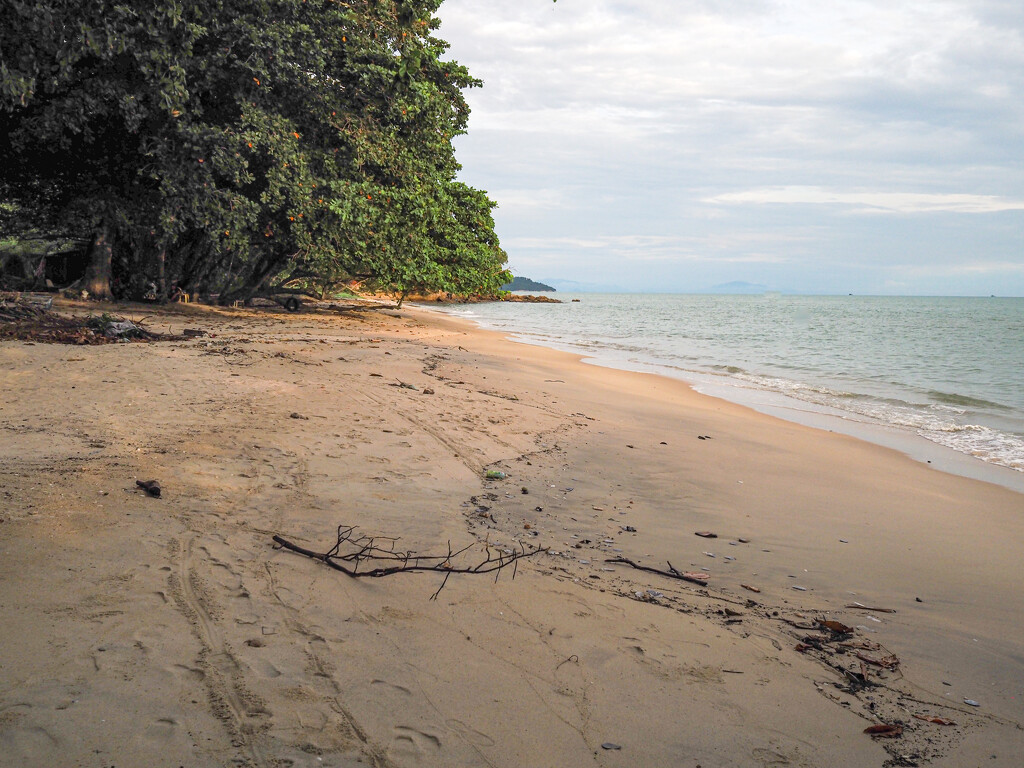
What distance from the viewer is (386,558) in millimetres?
3281

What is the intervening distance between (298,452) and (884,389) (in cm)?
1319

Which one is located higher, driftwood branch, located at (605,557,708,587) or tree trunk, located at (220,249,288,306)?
tree trunk, located at (220,249,288,306)

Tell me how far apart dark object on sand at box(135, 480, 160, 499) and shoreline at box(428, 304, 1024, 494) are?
7.51m

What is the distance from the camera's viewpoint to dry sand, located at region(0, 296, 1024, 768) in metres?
2.11

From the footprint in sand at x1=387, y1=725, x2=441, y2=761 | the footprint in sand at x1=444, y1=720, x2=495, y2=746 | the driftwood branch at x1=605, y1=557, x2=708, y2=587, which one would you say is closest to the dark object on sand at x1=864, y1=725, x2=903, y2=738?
the driftwood branch at x1=605, y1=557, x2=708, y2=587

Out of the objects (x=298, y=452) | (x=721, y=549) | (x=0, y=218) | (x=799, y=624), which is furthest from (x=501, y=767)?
(x=0, y=218)

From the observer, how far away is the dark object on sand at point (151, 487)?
371cm

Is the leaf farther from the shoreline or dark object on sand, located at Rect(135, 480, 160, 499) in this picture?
the shoreline

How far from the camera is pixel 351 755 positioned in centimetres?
196

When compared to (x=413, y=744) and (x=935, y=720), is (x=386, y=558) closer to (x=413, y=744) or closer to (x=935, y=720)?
(x=413, y=744)

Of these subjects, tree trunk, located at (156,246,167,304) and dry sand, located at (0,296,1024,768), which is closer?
dry sand, located at (0,296,1024,768)

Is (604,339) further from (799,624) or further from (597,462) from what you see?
(799,624)

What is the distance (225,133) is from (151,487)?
10297mm

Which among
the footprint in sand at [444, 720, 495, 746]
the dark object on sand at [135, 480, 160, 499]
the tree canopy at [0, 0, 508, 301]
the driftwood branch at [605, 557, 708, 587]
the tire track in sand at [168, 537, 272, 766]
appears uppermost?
the tree canopy at [0, 0, 508, 301]
